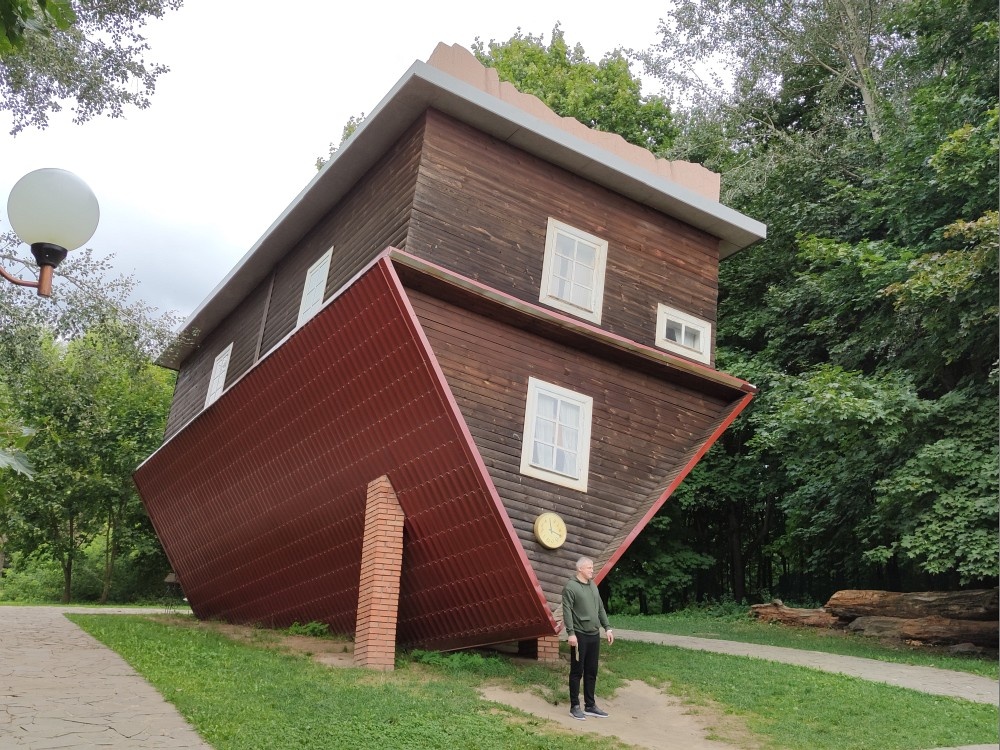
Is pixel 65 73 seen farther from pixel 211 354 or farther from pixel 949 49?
pixel 949 49

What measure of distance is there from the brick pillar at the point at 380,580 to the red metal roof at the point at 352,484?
0.79 ft

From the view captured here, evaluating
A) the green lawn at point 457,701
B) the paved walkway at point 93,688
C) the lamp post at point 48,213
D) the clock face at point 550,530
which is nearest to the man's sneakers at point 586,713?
the green lawn at point 457,701

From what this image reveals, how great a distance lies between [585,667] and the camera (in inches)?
371

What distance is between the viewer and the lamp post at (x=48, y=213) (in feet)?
15.9

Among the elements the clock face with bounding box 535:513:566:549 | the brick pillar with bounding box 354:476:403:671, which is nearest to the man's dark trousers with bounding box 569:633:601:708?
the clock face with bounding box 535:513:566:549

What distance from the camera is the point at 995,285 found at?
1528 centimetres

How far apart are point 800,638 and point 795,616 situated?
2234 mm

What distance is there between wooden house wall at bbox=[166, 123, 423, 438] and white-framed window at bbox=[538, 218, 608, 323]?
2.23 meters

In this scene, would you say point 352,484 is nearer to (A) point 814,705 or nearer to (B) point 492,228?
(B) point 492,228

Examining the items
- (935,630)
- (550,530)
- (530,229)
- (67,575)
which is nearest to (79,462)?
(67,575)

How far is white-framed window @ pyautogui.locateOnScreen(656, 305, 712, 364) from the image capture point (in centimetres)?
1368

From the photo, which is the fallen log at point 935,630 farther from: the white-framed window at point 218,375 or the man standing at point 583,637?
the white-framed window at point 218,375

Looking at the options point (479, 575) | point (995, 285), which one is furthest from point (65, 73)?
point (995, 285)

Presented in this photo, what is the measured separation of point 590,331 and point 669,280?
2.68 meters
